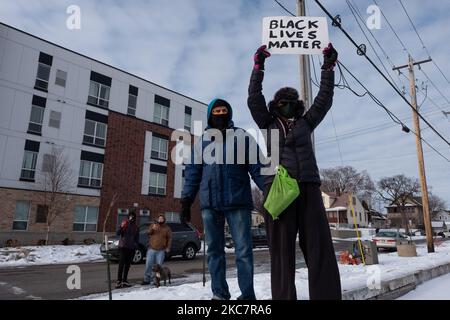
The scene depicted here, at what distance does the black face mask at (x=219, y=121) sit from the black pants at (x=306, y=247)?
123 cm

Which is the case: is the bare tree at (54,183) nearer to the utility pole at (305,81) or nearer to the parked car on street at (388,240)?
the utility pole at (305,81)

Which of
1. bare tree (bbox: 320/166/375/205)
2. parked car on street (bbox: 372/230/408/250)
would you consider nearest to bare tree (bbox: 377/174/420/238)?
bare tree (bbox: 320/166/375/205)

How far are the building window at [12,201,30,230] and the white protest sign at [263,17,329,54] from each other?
23562 millimetres

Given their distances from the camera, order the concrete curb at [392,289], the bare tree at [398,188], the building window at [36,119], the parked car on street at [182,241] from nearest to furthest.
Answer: the concrete curb at [392,289]
the parked car on street at [182,241]
the building window at [36,119]
the bare tree at [398,188]

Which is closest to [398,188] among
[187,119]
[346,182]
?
[346,182]

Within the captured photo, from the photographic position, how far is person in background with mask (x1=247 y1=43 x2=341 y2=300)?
8.54 ft

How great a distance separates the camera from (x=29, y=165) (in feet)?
75.9

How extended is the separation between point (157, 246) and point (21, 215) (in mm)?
18471

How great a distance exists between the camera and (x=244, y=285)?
3168 millimetres

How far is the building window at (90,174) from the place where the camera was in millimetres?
25908

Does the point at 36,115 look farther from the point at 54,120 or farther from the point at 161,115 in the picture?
the point at 161,115

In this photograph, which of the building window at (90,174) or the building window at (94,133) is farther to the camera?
the building window at (94,133)

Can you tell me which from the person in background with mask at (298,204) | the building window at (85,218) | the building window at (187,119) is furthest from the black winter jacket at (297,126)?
the building window at (187,119)

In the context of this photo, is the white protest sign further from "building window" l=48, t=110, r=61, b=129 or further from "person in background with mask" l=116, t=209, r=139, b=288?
"building window" l=48, t=110, r=61, b=129
